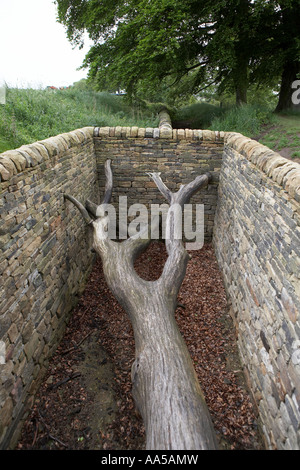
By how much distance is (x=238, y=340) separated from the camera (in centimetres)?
367

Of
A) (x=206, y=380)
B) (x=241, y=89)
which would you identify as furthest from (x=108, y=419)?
(x=241, y=89)

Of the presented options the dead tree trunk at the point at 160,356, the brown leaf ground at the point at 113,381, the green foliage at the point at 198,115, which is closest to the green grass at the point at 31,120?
the dead tree trunk at the point at 160,356

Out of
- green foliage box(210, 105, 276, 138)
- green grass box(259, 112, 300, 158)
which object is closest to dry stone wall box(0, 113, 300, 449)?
green grass box(259, 112, 300, 158)

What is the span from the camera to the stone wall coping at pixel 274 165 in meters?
2.33

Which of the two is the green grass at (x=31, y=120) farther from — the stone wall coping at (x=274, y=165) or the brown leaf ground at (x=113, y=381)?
the stone wall coping at (x=274, y=165)

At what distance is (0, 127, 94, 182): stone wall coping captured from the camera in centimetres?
248

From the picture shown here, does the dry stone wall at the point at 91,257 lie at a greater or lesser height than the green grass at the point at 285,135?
lesser

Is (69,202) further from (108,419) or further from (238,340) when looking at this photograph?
(238,340)

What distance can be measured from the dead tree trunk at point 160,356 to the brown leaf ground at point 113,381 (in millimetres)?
728

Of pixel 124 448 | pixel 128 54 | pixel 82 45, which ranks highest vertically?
pixel 82 45

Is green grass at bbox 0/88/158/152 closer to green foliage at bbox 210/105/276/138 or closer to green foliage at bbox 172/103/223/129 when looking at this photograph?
green foliage at bbox 210/105/276/138

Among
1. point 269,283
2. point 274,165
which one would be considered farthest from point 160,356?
point 274,165

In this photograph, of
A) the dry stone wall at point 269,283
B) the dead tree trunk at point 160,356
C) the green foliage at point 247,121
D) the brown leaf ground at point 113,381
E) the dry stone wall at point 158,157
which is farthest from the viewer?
the green foliage at point 247,121

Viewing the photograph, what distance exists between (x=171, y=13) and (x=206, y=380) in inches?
336
